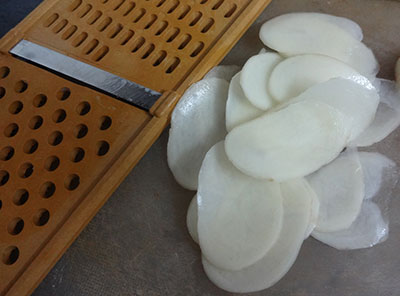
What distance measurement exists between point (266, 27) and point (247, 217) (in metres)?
0.52

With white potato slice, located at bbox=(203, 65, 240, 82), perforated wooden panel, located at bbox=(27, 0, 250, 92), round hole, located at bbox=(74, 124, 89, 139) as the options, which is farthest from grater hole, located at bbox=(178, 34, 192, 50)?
round hole, located at bbox=(74, 124, 89, 139)

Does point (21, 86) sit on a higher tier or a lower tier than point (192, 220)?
lower

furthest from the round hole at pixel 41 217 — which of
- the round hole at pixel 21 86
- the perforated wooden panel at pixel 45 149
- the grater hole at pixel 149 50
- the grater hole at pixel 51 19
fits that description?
the grater hole at pixel 51 19

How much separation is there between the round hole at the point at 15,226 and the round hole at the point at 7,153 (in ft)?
0.55

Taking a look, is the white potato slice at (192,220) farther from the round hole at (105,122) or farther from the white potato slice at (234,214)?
the round hole at (105,122)

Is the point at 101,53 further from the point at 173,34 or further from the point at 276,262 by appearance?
the point at 276,262

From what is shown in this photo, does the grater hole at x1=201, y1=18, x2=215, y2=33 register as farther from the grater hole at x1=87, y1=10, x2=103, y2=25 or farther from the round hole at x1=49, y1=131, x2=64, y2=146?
the round hole at x1=49, y1=131, x2=64, y2=146

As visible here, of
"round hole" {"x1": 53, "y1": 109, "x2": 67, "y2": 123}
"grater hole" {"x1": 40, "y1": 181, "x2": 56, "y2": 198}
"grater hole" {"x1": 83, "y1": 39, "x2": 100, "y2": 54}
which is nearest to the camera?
"grater hole" {"x1": 40, "y1": 181, "x2": 56, "y2": 198}

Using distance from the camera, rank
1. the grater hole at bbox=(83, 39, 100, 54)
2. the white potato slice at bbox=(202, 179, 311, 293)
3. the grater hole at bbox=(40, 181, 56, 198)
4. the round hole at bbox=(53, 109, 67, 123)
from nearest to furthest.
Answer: the white potato slice at bbox=(202, 179, 311, 293), the grater hole at bbox=(40, 181, 56, 198), the round hole at bbox=(53, 109, 67, 123), the grater hole at bbox=(83, 39, 100, 54)

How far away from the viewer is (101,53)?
1.04 m

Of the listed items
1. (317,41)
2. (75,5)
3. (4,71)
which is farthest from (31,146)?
(317,41)

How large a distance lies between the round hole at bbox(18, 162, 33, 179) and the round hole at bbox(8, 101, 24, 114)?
0.17 m

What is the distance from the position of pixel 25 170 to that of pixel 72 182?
0.12 metres

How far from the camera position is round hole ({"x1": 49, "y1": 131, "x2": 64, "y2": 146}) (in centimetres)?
92
